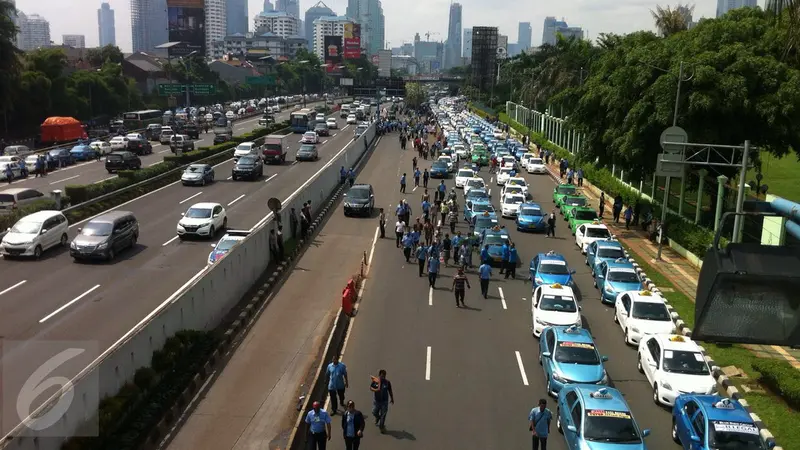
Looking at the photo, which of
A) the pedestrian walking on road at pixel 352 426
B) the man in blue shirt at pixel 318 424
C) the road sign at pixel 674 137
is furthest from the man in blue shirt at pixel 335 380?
the road sign at pixel 674 137

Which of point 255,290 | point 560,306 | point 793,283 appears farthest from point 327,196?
point 793,283

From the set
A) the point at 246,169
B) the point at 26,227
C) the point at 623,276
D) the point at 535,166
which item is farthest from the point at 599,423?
the point at 535,166

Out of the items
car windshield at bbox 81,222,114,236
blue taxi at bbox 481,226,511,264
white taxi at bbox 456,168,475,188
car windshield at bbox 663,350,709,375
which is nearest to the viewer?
car windshield at bbox 663,350,709,375

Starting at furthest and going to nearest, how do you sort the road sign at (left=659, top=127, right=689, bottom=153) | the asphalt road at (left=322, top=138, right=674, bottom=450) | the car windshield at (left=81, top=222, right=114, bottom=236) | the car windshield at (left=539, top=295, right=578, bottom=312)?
the car windshield at (left=81, top=222, right=114, bottom=236) < the road sign at (left=659, top=127, right=689, bottom=153) < the car windshield at (left=539, top=295, right=578, bottom=312) < the asphalt road at (left=322, top=138, right=674, bottom=450)

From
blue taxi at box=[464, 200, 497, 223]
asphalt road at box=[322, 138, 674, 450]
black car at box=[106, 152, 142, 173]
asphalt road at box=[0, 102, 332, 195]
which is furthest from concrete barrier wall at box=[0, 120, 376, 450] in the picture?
black car at box=[106, 152, 142, 173]

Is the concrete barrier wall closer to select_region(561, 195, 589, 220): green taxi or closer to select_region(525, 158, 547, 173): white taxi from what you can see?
select_region(561, 195, 589, 220): green taxi

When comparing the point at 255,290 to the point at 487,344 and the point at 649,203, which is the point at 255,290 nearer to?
the point at 487,344

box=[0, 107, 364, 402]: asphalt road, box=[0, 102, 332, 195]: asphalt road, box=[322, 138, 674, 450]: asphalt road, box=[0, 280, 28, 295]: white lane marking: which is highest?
box=[0, 102, 332, 195]: asphalt road
